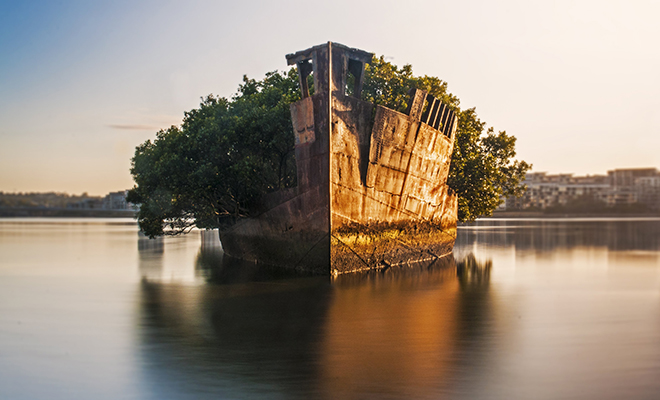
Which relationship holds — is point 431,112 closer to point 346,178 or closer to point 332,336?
point 346,178

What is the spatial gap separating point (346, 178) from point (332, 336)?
7.86m

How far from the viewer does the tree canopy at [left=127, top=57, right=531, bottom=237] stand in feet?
70.4

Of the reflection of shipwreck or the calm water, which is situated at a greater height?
the reflection of shipwreck

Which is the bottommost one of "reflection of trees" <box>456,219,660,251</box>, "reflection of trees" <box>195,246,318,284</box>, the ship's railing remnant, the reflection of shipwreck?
"reflection of trees" <box>456,219,660,251</box>

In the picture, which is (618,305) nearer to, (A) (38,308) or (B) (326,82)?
(B) (326,82)

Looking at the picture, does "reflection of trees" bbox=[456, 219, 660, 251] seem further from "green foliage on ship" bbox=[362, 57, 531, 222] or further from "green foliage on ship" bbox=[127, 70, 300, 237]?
"green foliage on ship" bbox=[127, 70, 300, 237]

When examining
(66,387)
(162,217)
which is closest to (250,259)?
(162,217)

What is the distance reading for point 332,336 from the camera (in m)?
11.1

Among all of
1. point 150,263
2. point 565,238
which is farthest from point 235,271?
point 565,238

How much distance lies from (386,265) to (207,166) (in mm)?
7827

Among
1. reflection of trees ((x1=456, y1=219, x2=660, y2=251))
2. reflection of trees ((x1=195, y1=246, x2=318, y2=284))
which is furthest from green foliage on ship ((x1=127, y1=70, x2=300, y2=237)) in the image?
reflection of trees ((x1=456, y1=219, x2=660, y2=251))

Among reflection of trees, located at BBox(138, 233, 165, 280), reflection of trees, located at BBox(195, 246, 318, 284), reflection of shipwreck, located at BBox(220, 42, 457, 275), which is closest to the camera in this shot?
reflection of shipwreck, located at BBox(220, 42, 457, 275)

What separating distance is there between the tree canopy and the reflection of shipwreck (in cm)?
189

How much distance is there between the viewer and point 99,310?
1504cm
